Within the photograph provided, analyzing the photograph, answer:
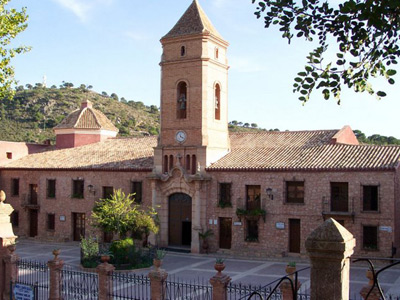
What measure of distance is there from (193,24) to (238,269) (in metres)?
14.6

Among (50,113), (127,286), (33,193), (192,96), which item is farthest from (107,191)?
(50,113)

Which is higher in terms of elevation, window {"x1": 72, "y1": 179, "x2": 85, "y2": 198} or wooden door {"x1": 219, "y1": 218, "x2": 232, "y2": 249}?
window {"x1": 72, "y1": 179, "x2": 85, "y2": 198}

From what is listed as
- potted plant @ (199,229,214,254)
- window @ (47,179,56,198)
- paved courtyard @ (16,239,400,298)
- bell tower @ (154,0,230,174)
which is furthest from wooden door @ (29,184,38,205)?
potted plant @ (199,229,214,254)

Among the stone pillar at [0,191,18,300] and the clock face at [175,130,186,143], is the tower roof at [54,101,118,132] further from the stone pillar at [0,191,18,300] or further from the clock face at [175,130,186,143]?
the stone pillar at [0,191,18,300]

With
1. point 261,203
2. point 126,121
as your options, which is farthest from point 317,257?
point 126,121

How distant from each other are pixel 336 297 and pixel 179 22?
2694 cm

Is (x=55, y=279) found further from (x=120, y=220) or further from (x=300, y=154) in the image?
(x=300, y=154)

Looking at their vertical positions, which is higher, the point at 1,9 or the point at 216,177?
the point at 1,9

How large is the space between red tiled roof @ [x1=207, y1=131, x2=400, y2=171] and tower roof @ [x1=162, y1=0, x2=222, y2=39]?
23.3 ft

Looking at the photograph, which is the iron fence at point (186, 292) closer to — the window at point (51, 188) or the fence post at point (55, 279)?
the fence post at point (55, 279)

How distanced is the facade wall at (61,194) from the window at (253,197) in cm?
635

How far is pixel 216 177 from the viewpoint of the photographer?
28.8 m

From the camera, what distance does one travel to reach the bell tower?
1156 inches

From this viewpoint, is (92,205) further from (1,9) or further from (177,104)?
(1,9)
